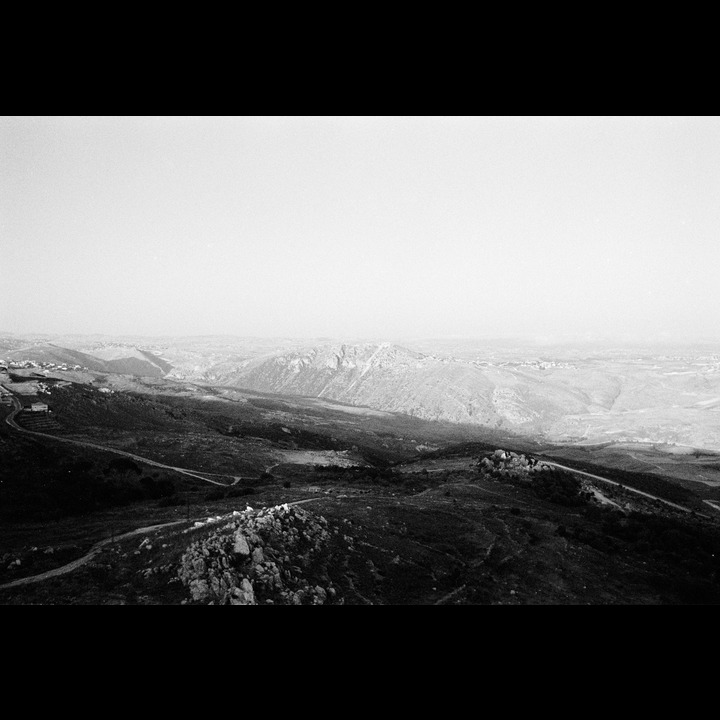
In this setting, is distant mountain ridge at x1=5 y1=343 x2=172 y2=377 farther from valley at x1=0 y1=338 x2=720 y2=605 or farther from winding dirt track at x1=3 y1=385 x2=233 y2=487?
valley at x1=0 y1=338 x2=720 y2=605

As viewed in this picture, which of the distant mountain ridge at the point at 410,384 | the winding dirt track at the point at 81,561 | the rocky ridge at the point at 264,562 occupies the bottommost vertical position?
the distant mountain ridge at the point at 410,384

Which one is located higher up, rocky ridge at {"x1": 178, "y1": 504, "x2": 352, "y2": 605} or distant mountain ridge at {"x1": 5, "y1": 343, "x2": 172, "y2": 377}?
rocky ridge at {"x1": 178, "y1": 504, "x2": 352, "y2": 605}

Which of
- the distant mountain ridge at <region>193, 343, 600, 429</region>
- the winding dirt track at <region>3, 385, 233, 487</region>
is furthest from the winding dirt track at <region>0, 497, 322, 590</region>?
the distant mountain ridge at <region>193, 343, 600, 429</region>

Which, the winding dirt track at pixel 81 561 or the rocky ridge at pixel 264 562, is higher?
the rocky ridge at pixel 264 562

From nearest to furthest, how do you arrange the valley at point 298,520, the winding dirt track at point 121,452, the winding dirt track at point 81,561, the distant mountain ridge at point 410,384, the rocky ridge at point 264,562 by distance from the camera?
1. the rocky ridge at point 264,562
2. the winding dirt track at point 81,561
3. the valley at point 298,520
4. the winding dirt track at point 121,452
5. the distant mountain ridge at point 410,384

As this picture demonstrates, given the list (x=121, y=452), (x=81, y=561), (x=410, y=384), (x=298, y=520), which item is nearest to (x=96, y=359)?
(x=410, y=384)

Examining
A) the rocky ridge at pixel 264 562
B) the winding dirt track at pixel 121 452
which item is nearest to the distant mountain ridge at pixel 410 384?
the winding dirt track at pixel 121 452

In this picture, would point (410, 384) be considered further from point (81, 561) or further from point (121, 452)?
point (81, 561)

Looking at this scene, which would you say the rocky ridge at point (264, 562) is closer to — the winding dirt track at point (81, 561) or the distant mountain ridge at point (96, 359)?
the winding dirt track at point (81, 561)

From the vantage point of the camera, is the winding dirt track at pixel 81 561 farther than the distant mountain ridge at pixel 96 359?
No

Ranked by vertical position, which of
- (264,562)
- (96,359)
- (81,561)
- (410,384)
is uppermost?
(264,562)
